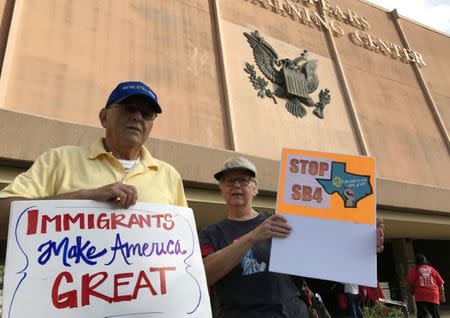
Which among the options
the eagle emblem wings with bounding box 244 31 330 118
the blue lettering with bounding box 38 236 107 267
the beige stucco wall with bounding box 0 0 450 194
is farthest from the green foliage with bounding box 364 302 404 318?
the blue lettering with bounding box 38 236 107 267

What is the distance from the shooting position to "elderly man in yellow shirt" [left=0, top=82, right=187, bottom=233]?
1.47 meters

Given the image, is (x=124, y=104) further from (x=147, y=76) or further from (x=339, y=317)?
(x=339, y=317)

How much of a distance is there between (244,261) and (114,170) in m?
0.81

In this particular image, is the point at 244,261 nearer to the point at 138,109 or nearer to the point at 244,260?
the point at 244,260

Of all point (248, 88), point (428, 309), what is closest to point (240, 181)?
point (248, 88)

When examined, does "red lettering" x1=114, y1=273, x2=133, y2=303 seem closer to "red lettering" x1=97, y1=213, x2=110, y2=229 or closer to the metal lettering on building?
"red lettering" x1=97, y1=213, x2=110, y2=229

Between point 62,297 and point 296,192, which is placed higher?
point 296,192

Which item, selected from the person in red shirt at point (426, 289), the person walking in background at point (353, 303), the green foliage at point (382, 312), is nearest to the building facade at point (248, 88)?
the person in red shirt at point (426, 289)

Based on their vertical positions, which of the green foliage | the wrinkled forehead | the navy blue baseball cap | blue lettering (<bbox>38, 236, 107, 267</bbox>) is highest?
the navy blue baseball cap

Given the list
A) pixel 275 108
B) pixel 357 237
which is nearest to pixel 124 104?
pixel 357 237

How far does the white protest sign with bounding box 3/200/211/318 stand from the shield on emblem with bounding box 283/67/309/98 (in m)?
7.87

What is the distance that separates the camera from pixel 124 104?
1710 mm

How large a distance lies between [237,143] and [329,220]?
543 cm

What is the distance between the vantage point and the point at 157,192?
1.69m
